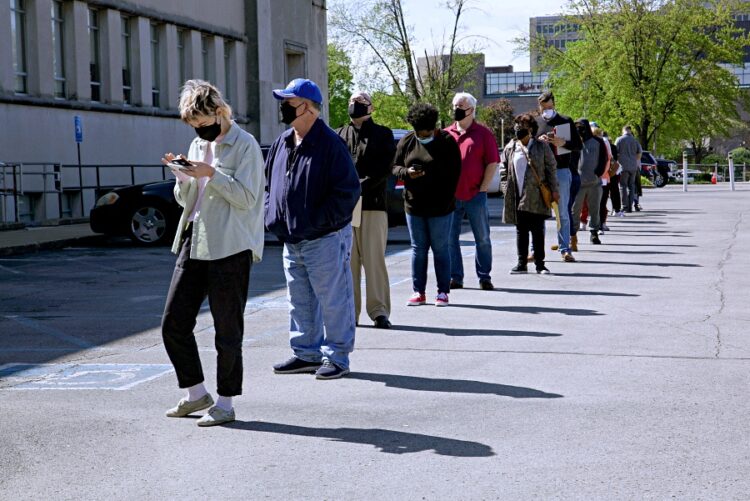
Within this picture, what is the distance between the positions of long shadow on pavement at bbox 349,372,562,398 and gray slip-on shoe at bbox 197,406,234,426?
1346 mm

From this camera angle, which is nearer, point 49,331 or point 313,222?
point 313,222

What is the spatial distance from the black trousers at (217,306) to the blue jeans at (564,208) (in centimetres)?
992

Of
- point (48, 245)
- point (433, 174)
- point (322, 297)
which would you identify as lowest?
point (48, 245)

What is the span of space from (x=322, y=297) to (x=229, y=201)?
156 cm

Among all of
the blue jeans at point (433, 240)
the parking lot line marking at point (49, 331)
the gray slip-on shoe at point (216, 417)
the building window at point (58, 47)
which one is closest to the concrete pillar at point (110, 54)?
the building window at point (58, 47)

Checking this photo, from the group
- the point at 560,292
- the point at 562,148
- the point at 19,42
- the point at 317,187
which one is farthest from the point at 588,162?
the point at 19,42

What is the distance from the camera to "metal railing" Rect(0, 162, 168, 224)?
25.1 m

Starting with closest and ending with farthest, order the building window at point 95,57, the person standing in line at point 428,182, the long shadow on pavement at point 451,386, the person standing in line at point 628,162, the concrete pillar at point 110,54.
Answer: the long shadow on pavement at point 451,386
the person standing in line at point 428,182
the person standing in line at point 628,162
the building window at point 95,57
the concrete pillar at point 110,54

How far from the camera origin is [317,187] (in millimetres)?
7730

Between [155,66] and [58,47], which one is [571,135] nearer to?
[58,47]

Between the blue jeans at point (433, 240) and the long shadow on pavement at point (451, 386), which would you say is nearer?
the long shadow on pavement at point (451, 386)

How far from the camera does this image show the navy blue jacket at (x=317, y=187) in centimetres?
771

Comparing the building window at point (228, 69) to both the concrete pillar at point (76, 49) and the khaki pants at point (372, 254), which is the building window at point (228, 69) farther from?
the khaki pants at point (372, 254)

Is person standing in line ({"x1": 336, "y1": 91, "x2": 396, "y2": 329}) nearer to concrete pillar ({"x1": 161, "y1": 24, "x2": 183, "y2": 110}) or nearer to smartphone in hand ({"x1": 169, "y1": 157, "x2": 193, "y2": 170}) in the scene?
smartphone in hand ({"x1": 169, "y1": 157, "x2": 193, "y2": 170})
